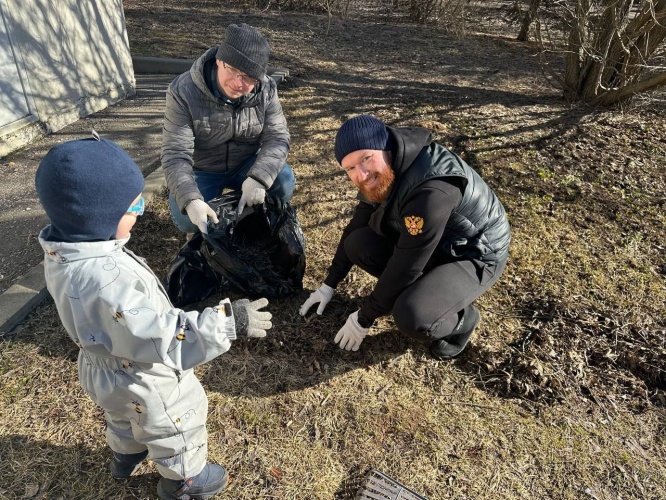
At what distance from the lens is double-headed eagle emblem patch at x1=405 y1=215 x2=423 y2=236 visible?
1955 mm

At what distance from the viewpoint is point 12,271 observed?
9.23ft

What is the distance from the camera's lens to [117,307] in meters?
1.20

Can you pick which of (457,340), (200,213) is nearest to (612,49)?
(457,340)

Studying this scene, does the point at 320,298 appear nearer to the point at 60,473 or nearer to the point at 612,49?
the point at 60,473

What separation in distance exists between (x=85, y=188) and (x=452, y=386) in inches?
72.2

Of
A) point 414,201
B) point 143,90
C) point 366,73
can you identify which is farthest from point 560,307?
point 143,90

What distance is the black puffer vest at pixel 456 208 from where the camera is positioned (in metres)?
1.99

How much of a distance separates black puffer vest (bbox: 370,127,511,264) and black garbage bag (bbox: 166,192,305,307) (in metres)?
0.55

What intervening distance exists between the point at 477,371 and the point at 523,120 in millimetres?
3435

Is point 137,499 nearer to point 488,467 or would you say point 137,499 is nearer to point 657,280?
point 488,467

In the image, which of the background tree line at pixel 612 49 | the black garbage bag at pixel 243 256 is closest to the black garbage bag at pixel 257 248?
the black garbage bag at pixel 243 256

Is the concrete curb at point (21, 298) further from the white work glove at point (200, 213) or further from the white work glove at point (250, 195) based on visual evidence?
the white work glove at point (250, 195)

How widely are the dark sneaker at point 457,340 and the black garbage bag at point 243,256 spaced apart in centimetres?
87

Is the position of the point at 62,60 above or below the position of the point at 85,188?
below
